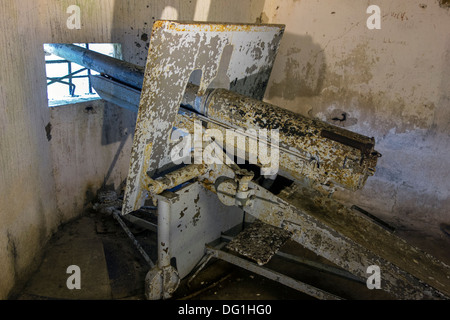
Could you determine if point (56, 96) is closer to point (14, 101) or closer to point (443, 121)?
point (14, 101)

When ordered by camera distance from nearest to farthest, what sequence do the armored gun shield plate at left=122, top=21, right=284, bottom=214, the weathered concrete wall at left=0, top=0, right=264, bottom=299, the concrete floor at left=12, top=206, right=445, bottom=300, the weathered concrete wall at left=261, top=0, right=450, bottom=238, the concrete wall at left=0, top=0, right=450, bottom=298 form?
the armored gun shield plate at left=122, top=21, right=284, bottom=214 < the weathered concrete wall at left=0, top=0, right=264, bottom=299 < the concrete wall at left=0, top=0, right=450, bottom=298 < the concrete floor at left=12, top=206, right=445, bottom=300 < the weathered concrete wall at left=261, top=0, right=450, bottom=238

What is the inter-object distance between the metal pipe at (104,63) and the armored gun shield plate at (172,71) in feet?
1.44

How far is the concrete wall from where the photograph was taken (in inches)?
89.0

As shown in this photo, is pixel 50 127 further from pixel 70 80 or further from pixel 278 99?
pixel 278 99

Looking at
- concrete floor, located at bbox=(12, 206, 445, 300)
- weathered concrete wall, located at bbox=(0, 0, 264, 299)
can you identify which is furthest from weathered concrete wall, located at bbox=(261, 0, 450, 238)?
concrete floor, located at bbox=(12, 206, 445, 300)

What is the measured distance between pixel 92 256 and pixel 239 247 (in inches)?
53.5

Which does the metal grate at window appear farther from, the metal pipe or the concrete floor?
the concrete floor

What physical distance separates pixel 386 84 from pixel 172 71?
2.46 m

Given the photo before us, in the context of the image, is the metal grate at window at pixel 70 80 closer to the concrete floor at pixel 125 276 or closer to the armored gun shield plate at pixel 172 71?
the concrete floor at pixel 125 276

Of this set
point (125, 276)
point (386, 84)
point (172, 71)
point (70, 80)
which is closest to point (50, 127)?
point (70, 80)

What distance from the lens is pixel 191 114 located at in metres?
1.96

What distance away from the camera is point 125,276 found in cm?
253

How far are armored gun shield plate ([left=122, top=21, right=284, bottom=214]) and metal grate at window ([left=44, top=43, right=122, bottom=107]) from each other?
4.27 feet

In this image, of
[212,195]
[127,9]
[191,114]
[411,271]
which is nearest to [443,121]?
[411,271]
